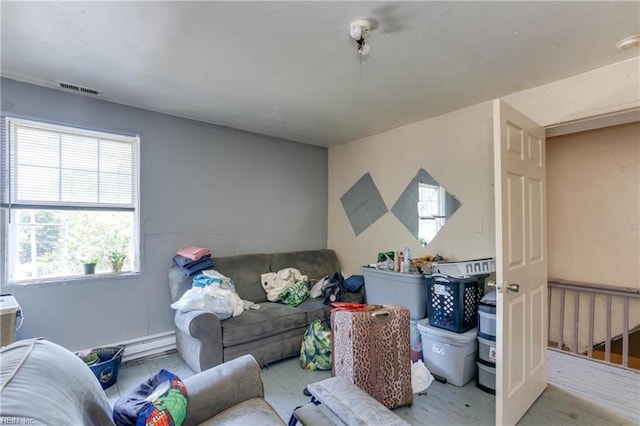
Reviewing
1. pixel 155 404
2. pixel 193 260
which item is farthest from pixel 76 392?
pixel 193 260

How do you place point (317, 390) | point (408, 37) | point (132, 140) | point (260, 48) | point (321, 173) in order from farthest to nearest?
point (321, 173) < point (132, 140) < point (260, 48) < point (408, 37) < point (317, 390)

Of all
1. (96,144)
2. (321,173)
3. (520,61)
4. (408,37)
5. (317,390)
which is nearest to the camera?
(317,390)

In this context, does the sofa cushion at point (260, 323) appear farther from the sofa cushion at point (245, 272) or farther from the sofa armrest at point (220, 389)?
the sofa armrest at point (220, 389)

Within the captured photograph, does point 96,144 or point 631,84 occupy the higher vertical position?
point 631,84

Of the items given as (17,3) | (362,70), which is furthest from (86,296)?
(362,70)

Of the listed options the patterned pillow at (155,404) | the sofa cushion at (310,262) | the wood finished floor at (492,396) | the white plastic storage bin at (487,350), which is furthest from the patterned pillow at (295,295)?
the patterned pillow at (155,404)

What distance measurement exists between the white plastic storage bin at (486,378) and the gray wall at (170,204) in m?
2.53

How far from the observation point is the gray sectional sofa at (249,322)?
96.3 inches

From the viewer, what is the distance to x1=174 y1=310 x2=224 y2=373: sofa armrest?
240cm

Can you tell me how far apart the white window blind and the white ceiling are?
422 millimetres

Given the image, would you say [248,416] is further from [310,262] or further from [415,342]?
[310,262]

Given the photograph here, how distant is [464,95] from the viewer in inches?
104

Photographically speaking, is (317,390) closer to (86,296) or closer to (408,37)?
(408,37)

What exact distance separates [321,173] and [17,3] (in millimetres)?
3367
